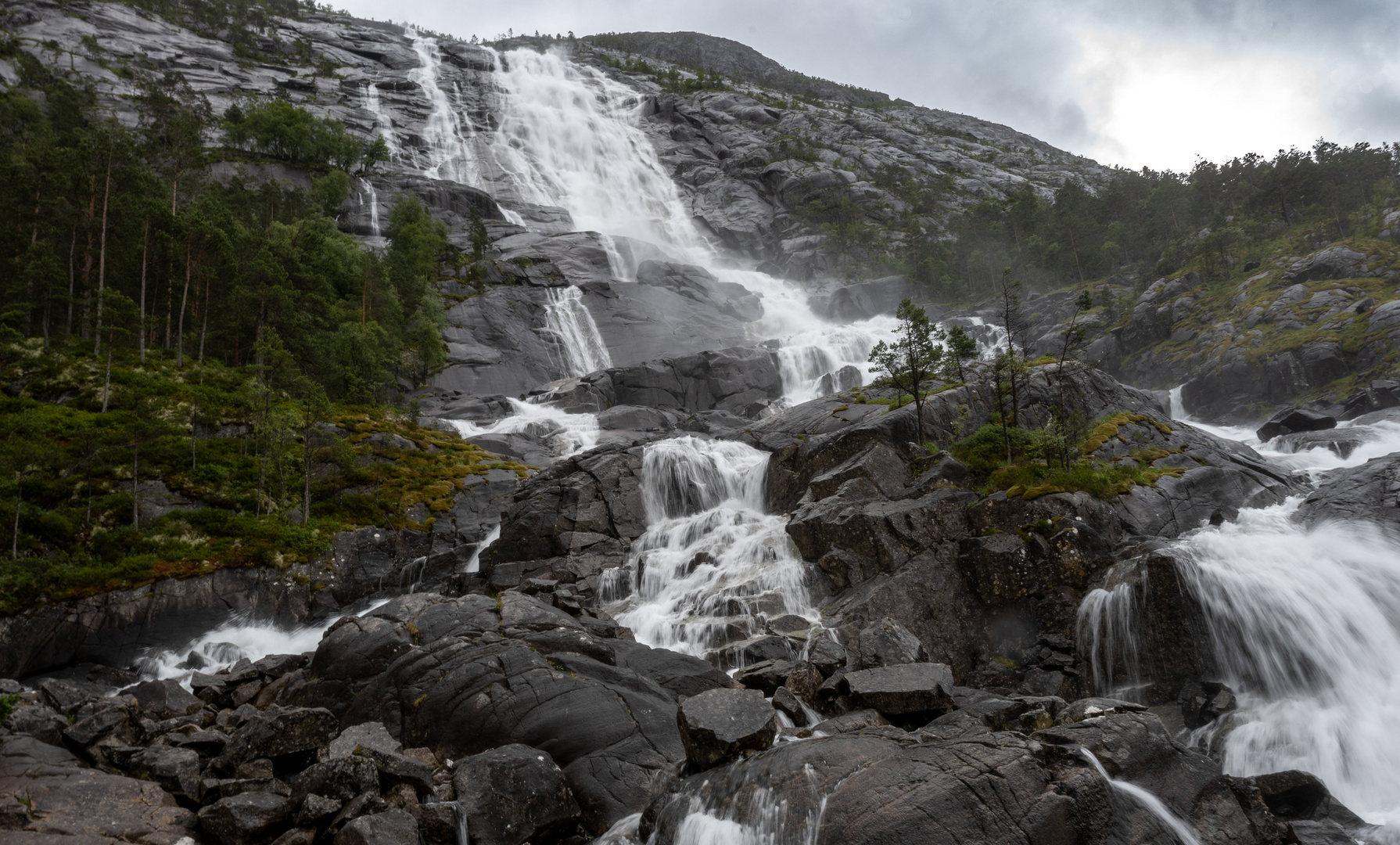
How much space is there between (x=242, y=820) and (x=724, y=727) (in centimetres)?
720

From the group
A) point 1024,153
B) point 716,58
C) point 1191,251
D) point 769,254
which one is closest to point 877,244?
point 769,254

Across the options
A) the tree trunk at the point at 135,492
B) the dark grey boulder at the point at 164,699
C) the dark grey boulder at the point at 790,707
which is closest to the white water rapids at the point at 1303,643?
the dark grey boulder at the point at 790,707

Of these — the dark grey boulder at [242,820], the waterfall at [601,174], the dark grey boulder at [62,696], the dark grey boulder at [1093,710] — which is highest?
the waterfall at [601,174]

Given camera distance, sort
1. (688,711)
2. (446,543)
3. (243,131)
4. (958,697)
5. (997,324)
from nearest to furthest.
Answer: (688,711)
(958,697)
(446,543)
(997,324)
(243,131)

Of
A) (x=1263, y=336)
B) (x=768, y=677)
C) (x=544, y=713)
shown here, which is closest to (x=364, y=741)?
(x=544, y=713)

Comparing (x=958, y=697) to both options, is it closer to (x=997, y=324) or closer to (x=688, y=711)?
(x=688, y=711)

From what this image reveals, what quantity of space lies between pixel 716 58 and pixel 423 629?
215 metres

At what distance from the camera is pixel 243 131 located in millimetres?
79125

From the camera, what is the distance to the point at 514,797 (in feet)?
33.8

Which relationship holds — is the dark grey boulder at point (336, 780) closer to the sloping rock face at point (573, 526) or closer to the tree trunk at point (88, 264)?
the sloping rock face at point (573, 526)

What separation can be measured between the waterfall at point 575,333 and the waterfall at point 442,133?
3948 centimetres

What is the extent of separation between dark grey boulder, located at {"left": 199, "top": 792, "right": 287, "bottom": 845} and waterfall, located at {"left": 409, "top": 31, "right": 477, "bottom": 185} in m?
97.4

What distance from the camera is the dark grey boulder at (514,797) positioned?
997 cm

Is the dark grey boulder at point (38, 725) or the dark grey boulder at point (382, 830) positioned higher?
the dark grey boulder at point (382, 830)
